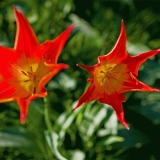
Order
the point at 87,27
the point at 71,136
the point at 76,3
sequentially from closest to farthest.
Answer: the point at 71,136, the point at 87,27, the point at 76,3

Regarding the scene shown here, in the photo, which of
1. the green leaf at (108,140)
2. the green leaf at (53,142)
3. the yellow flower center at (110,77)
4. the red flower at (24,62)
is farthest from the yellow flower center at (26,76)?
the green leaf at (108,140)

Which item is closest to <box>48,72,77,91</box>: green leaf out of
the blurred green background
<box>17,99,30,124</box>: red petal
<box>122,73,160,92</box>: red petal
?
the blurred green background

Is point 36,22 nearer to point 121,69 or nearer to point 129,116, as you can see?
point 129,116

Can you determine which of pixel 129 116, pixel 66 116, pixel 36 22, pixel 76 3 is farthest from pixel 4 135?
pixel 76 3

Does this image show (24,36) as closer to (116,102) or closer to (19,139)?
(116,102)

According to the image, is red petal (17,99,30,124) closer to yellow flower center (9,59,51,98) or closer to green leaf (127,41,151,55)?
yellow flower center (9,59,51,98)

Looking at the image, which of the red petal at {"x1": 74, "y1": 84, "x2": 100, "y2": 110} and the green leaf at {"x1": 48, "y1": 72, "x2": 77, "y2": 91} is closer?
the red petal at {"x1": 74, "y1": 84, "x2": 100, "y2": 110}

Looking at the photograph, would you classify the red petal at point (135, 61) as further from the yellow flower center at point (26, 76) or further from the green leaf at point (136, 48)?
the green leaf at point (136, 48)
